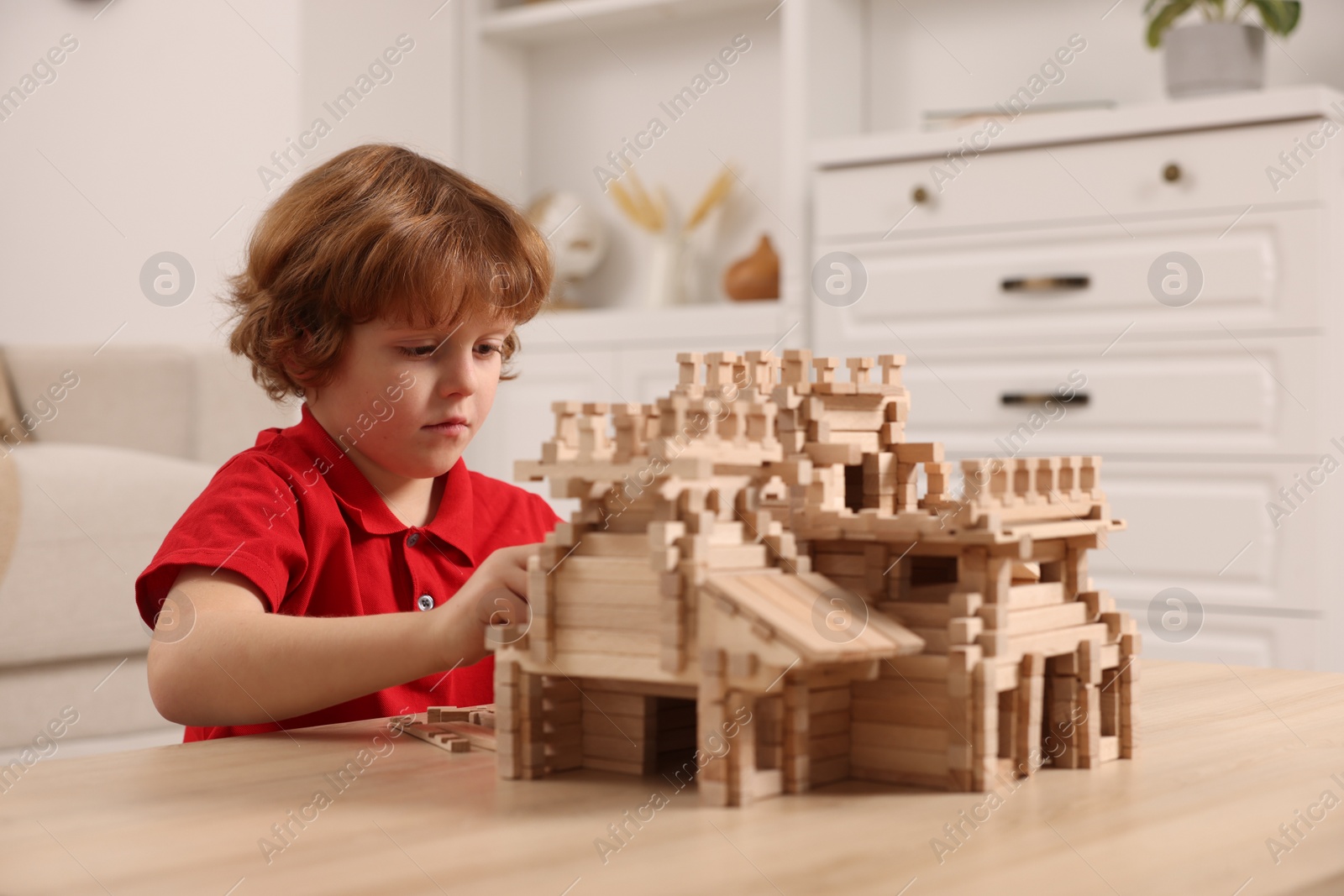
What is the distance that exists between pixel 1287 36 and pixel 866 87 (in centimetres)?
94

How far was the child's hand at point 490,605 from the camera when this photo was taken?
0.74 metres

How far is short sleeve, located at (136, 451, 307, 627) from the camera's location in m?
0.97

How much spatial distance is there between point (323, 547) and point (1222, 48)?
2.04 m

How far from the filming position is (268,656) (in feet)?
2.94

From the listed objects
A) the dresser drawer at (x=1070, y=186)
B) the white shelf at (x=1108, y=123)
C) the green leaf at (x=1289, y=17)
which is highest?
the green leaf at (x=1289, y=17)

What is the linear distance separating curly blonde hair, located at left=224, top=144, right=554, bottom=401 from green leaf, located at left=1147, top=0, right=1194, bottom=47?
1740 mm

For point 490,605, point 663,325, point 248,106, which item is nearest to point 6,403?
point 248,106

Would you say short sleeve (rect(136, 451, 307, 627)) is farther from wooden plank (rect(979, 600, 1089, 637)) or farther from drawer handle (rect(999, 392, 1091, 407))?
drawer handle (rect(999, 392, 1091, 407))

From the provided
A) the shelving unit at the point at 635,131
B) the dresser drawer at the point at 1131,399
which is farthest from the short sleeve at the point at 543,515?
the shelving unit at the point at 635,131

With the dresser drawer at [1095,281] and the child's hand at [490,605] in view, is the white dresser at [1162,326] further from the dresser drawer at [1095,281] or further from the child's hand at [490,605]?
the child's hand at [490,605]

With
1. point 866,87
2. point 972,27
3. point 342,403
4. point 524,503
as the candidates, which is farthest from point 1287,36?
point 342,403

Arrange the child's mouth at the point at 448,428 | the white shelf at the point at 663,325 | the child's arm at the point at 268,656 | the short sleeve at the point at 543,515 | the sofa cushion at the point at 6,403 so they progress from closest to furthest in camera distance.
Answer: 1. the child's arm at the point at 268,656
2. the child's mouth at the point at 448,428
3. the short sleeve at the point at 543,515
4. the sofa cushion at the point at 6,403
5. the white shelf at the point at 663,325

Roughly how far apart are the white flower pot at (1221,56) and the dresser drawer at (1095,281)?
11.4 inches

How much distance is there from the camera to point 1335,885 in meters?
0.52
